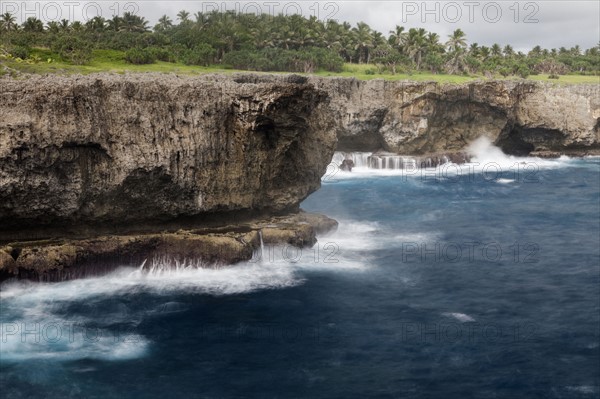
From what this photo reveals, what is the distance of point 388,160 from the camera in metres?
106

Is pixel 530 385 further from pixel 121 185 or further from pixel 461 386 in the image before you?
pixel 121 185

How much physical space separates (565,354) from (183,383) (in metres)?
21.9

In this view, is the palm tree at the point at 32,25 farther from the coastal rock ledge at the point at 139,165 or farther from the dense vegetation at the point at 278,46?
the coastal rock ledge at the point at 139,165

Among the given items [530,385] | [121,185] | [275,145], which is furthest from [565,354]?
[121,185]

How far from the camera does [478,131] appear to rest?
362 ft

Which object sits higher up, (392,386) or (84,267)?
(84,267)

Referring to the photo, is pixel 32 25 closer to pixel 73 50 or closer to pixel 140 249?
pixel 73 50

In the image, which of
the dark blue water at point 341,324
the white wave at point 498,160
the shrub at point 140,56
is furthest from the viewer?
the white wave at point 498,160

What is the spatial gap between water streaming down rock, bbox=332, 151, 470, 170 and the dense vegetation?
18731 millimetres

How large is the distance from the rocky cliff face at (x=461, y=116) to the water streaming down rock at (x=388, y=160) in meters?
2.08

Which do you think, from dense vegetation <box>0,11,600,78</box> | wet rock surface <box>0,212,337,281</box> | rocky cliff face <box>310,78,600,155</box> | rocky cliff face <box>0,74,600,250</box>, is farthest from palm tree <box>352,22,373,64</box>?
wet rock surface <box>0,212,337,281</box>

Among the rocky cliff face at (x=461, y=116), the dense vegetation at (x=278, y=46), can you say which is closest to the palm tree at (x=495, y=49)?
the dense vegetation at (x=278, y=46)

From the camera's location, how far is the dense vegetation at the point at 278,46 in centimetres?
8869

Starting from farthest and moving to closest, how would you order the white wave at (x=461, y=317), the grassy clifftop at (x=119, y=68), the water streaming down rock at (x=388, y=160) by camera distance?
the water streaming down rock at (x=388, y=160)
the grassy clifftop at (x=119, y=68)
the white wave at (x=461, y=317)
